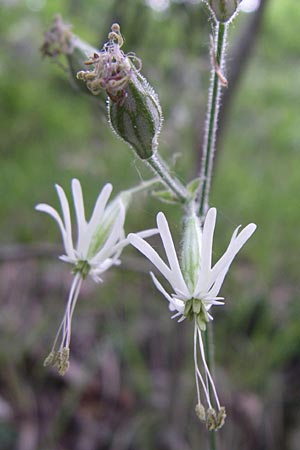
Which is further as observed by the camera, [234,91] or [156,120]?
[234,91]

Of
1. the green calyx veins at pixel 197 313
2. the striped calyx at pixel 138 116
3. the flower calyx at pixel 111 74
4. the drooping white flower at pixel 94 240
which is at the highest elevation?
the flower calyx at pixel 111 74

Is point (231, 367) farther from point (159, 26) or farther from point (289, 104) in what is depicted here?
point (159, 26)

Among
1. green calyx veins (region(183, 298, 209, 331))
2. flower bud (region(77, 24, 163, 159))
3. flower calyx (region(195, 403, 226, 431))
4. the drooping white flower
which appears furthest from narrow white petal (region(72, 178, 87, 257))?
flower calyx (region(195, 403, 226, 431))

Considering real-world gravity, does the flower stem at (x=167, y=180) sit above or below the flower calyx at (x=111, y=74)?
below

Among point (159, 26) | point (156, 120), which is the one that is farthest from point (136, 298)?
point (156, 120)

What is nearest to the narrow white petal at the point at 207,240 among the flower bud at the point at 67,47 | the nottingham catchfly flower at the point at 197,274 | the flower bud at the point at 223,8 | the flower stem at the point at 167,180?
the nottingham catchfly flower at the point at 197,274

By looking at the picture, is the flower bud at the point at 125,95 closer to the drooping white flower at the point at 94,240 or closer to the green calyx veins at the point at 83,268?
the drooping white flower at the point at 94,240
